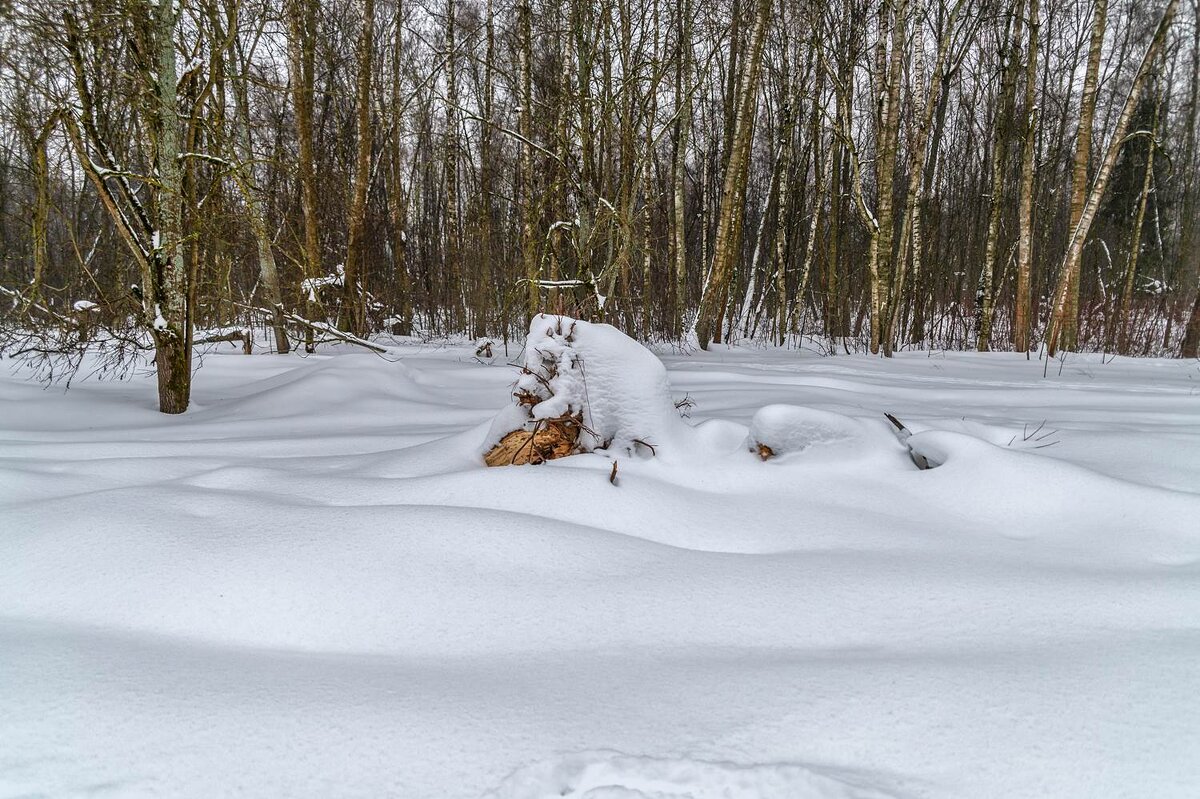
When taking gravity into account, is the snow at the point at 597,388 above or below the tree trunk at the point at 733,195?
below

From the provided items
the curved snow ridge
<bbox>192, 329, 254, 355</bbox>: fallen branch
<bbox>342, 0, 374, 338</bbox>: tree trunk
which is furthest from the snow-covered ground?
<bbox>342, 0, 374, 338</bbox>: tree trunk

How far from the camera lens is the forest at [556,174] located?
3486 millimetres

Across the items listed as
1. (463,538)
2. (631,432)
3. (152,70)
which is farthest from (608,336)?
(152,70)

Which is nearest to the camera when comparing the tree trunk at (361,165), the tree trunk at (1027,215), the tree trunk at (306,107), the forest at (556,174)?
the forest at (556,174)

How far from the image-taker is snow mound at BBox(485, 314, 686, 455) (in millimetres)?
2332

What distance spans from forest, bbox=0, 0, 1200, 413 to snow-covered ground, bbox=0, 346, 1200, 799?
5.99ft

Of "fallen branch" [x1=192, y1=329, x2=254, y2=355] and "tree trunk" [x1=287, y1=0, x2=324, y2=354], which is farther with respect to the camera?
"tree trunk" [x1=287, y1=0, x2=324, y2=354]

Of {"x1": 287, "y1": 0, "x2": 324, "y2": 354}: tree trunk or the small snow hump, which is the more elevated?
{"x1": 287, "y1": 0, "x2": 324, "y2": 354}: tree trunk

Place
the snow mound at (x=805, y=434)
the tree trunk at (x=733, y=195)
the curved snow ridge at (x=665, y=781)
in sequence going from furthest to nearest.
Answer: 1. the tree trunk at (x=733, y=195)
2. the snow mound at (x=805, y=434)
3. the curved snow ridge at (x=665, y=781)

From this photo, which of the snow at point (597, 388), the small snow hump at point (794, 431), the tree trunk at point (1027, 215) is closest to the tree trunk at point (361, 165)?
the snow at point (597, 388)

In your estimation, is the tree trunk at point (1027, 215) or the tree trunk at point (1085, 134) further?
the tree trunk at point (1027, 215)

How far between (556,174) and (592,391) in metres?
7.76

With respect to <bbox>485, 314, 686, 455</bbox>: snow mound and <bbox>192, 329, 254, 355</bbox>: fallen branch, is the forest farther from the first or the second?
<bbox>485, 314, 686, 455</bbox>: snow mound

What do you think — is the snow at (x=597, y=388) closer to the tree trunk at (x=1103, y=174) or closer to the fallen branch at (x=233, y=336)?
the fallen branch at (x=233, y=336)
